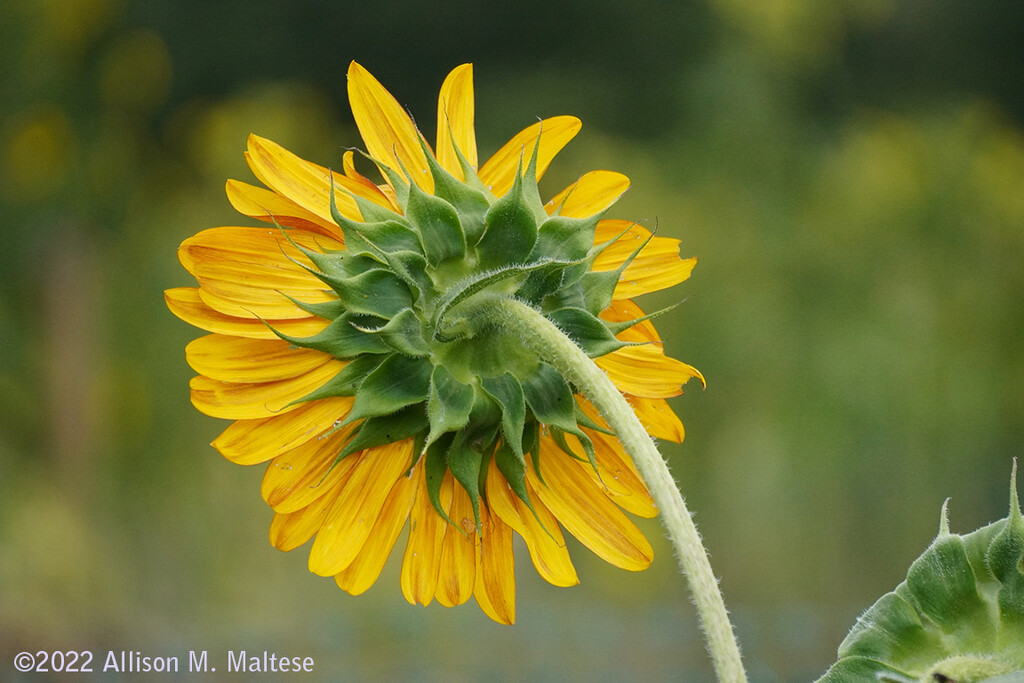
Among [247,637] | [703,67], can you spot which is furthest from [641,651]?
[703,67]

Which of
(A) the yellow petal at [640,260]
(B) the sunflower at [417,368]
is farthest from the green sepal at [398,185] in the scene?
(A) the yellow petal at [640,260]

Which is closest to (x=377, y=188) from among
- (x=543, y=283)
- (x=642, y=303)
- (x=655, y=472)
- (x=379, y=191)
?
(x=379, y=191)

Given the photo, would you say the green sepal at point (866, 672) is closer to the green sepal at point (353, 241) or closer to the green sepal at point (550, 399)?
the green sepal at point (550, 399)

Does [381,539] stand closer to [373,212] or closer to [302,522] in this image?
[302,522]

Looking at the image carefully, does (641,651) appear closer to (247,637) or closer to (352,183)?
(247,637)

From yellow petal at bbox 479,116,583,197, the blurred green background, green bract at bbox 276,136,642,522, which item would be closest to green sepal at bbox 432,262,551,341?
green bract at bbox 276,136,642,522
